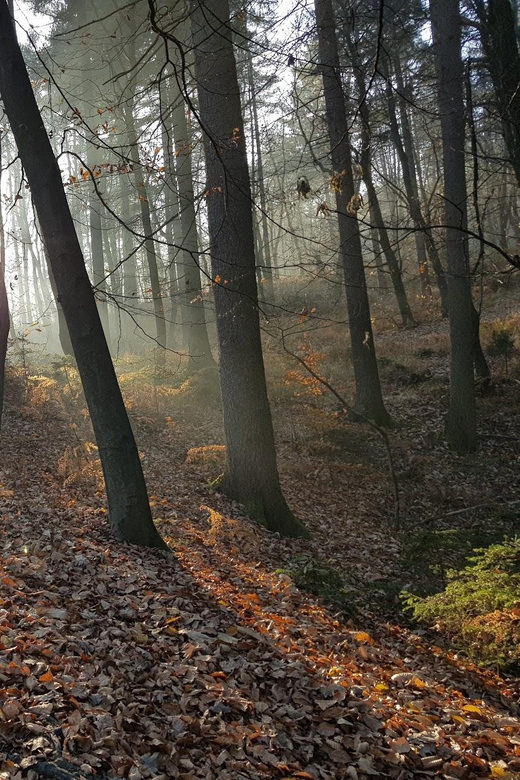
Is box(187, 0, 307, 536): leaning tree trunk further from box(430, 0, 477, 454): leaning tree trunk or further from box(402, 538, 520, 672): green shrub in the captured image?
box(430, 0, 477, 454): leaning tree trunk

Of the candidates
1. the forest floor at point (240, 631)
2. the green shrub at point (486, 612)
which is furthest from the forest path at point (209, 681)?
the green shrub at point (486, 612)

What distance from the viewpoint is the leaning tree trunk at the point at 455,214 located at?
1041 cm

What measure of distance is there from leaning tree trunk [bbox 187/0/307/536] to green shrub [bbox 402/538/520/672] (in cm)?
272

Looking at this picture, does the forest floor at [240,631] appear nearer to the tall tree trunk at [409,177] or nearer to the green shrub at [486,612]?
the green shrub at [486,612]

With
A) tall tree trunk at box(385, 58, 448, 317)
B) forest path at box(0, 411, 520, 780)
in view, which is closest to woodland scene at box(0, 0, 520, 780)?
forest path at box(0, 411, 520, 780)

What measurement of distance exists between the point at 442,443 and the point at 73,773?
981 cm

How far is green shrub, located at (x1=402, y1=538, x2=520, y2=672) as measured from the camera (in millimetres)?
4801

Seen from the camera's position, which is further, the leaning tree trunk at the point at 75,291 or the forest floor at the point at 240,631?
the leaning tree trunk at the point at 75,291

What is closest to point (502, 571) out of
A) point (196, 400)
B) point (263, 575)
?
point (263, 575)

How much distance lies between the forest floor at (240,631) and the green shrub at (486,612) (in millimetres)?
187

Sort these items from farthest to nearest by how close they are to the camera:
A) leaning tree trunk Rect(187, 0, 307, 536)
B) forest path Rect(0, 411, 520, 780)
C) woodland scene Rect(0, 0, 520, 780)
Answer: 1. leaning tree trunk Rect(187, 0, 307, 536)
2. woodland scene Rect(0, 0, 520, 780)
3. forest path Rect(0, 411, 520, 780)

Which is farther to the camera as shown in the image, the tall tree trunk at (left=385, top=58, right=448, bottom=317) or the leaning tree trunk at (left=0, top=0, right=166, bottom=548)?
the tall tree trunk at (left=385, top=58, right=448, bottom=317)

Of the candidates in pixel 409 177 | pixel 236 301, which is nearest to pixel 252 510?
pixel 236 301

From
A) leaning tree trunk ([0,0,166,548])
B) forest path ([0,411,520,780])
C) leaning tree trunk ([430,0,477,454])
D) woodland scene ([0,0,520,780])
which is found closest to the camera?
forest path ([0,411,520,780])
